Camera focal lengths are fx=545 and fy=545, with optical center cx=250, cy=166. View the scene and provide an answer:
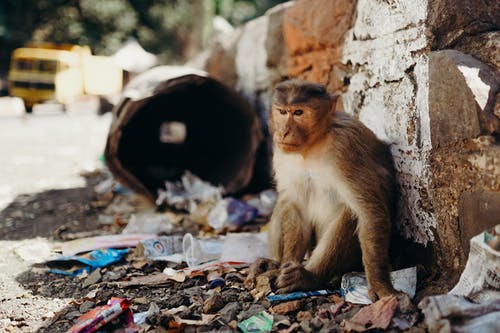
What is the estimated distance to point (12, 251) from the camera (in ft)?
13.5

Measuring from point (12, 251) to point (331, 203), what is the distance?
250cm

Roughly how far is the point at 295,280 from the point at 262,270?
1.28ft

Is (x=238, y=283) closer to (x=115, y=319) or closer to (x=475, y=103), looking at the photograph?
(x=115, y=319)

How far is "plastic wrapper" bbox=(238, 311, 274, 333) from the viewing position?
258 centimetres

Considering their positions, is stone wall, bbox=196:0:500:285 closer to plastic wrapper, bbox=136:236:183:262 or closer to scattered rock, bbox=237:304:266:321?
scattered rock, bbox=237:304:266:321

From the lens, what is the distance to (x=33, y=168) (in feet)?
25.6

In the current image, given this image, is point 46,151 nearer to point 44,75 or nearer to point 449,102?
point 449,102

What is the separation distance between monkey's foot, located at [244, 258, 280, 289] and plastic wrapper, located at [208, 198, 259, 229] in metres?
1.28

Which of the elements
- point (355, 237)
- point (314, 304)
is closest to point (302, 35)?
point (355, 237)

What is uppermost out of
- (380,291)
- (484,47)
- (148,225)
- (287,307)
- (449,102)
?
(484,47)

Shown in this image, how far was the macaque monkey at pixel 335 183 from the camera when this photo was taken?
285 cm

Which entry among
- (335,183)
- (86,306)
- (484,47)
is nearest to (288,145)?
(335,183)

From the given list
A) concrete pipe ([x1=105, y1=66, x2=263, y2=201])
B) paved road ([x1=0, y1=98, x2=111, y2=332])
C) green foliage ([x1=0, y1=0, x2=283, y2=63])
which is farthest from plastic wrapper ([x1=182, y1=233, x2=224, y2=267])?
green foliage ([x1=0, y1=0, x2=283, y2=63])

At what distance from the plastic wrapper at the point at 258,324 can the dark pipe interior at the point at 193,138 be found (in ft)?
9.91
